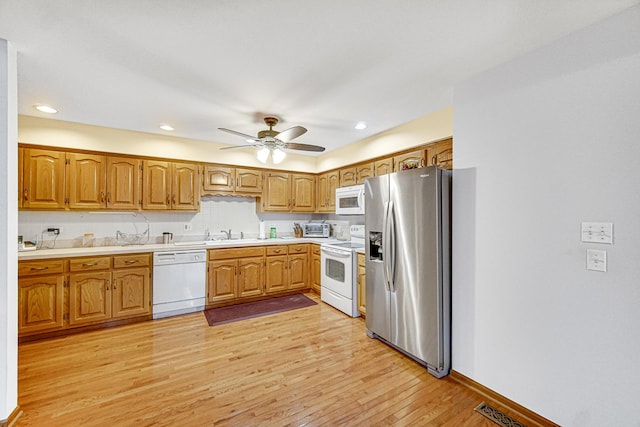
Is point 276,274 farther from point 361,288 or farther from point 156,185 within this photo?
point 156,185

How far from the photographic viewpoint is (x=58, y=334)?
2926mm

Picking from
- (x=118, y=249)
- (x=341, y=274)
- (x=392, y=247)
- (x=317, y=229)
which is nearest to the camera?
(x=392, y=247)

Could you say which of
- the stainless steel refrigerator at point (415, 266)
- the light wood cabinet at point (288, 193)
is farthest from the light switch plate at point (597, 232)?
the light wood cabinet at point (288, 193)

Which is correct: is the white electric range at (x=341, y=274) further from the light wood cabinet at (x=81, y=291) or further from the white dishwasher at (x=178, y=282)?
the light wood cabinet at (x=81, y=291)

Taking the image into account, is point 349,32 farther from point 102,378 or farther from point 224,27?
point 102,378

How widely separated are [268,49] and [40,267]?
3.30 m

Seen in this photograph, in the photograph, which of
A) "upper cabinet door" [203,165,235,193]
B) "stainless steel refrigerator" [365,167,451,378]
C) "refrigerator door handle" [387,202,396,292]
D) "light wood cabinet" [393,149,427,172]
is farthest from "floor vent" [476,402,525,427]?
"upper cabinet door" [203,165,235,193]

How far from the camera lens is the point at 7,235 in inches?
66.7

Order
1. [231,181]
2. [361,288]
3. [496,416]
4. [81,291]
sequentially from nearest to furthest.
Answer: [496,416] < [81,291] < [361,288] < [231,181]

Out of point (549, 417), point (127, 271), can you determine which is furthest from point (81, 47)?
point (549, 417)

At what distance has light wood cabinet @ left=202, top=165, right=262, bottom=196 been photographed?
4133 millimetres

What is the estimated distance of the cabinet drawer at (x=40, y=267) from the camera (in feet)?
8.89

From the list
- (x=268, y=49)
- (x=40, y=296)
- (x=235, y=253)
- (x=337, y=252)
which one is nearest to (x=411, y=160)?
(x=337, y=252)

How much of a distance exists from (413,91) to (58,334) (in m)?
4.60
